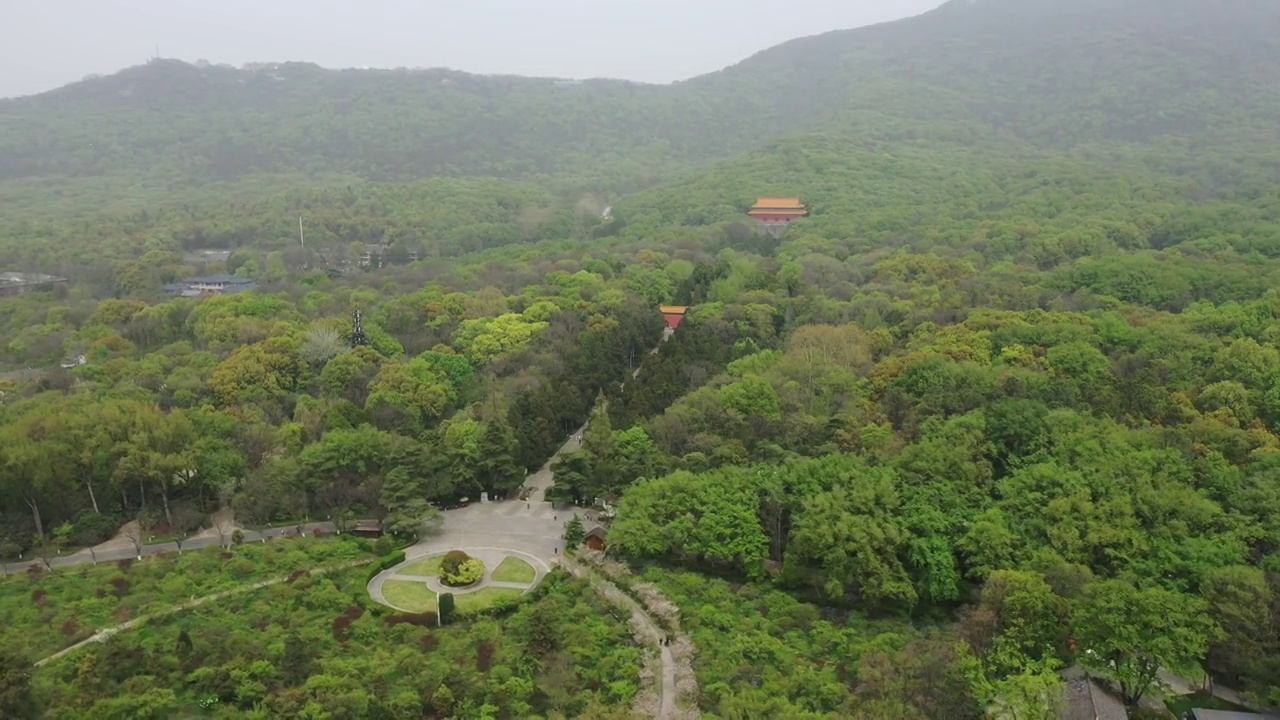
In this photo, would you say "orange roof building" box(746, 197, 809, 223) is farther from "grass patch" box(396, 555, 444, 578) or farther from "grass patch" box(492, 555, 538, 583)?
"grass patch" box(396, 555, 444, 578)

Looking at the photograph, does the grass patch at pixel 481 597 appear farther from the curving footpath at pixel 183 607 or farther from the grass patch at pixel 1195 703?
the grass patch at pixel 1195 703

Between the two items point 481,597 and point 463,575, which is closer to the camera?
point 481,597

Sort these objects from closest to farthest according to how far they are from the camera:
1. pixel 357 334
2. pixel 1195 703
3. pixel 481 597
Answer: pixel 1195 703, pixel 481 597, pixel 357 334

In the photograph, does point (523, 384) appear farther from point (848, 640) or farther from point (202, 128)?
point (202, 128)

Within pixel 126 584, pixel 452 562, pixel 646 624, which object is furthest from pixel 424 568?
pixel 126 584

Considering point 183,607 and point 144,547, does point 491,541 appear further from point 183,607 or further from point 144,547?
point 144,547

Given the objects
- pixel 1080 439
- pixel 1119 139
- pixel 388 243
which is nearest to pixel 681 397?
pixel 1080 439

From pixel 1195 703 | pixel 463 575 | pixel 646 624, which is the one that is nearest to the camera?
pixel 1195 703
